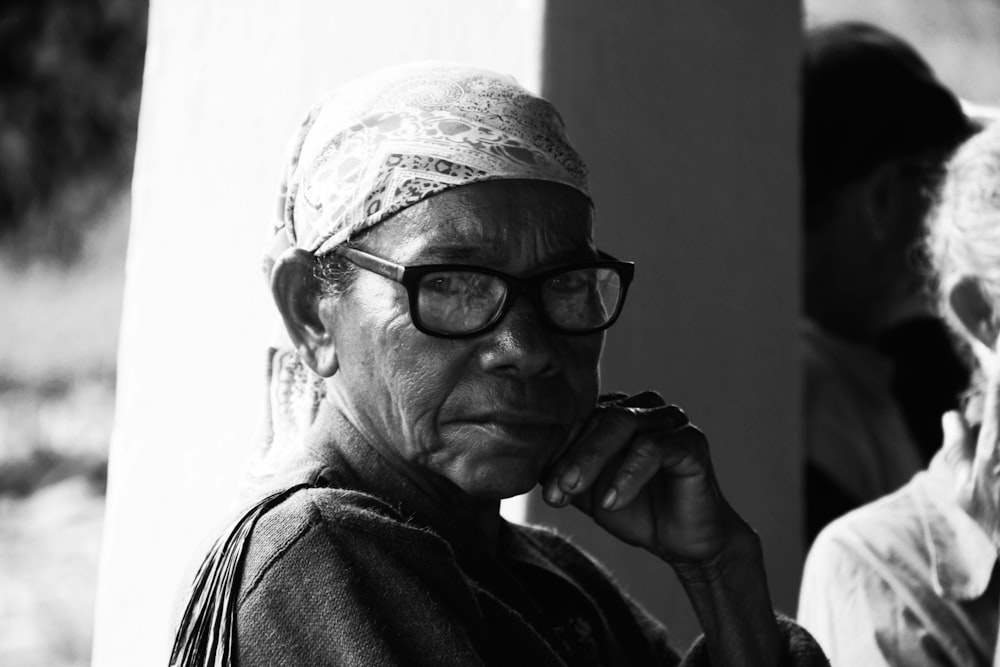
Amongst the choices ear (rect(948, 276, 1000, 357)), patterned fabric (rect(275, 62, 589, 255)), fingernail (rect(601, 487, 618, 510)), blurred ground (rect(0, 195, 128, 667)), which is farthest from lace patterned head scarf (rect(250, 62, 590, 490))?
blurred ground (rect(0, 195, 128, 667))

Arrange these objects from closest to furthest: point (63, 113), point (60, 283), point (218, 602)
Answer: point (218, 602) → point (60, 283) → point (63, 113)

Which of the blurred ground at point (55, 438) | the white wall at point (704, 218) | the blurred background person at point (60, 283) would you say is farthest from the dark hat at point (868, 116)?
the blurred ground at point (55, 438)

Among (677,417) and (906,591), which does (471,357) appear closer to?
(677,417)

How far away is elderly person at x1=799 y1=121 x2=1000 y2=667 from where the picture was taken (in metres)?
2.22

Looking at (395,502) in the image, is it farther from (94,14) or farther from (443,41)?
(94,14)

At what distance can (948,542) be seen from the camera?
233 cm

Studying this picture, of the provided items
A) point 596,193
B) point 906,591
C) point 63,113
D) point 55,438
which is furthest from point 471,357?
point 63,113

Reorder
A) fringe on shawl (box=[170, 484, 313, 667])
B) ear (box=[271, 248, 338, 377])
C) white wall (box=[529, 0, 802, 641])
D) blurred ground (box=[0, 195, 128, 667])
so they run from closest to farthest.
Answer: fringe on shawl (box=[170, 484, 313, 667]) → ear (box=[271, 248, 338, 377]) → white wall (box=[529, 0, 802, 641]) → blurred ground (box=[0, 195, 128, 667])

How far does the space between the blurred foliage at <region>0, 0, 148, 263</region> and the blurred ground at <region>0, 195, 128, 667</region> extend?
5.5 inches

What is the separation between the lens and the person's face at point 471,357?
162 cm

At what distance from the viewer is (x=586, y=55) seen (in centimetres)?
286

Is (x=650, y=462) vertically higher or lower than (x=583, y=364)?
lower

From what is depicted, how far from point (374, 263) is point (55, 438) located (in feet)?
11.0

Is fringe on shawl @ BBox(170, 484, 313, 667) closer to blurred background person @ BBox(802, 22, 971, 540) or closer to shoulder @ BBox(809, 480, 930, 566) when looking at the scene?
shoulder @ BBox(809, 480, 930, 566)
